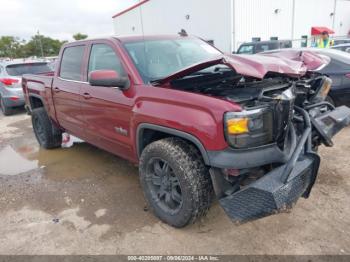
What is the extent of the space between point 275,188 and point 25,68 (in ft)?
30.4

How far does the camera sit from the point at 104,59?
11.6 feet

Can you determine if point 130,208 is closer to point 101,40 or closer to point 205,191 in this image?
point 205,191

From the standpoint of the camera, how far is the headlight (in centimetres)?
225

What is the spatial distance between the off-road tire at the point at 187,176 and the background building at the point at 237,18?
15.5 metres

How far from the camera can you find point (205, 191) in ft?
8.40

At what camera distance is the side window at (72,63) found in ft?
13.1

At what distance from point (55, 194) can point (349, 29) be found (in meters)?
35.0

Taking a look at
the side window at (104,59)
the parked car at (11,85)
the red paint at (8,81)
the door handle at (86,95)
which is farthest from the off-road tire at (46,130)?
the red paint at (8,81)

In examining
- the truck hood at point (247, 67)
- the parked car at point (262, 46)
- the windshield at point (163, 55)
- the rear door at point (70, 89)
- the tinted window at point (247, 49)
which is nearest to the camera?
the truck hood at point (247, 67)

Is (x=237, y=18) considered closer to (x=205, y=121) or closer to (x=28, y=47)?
(x=205, y=121)

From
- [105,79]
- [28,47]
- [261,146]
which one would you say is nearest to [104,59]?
[105,79]

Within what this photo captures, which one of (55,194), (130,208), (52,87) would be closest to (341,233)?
(130,208)

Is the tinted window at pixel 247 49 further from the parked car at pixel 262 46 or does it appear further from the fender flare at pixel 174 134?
the fender flare at pixel 174 134

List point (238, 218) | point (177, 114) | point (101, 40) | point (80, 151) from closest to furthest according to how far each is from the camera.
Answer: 1. point (238, 218)
2. point (177, 114)
3. point (101, 40)
4. point (80, 151)
